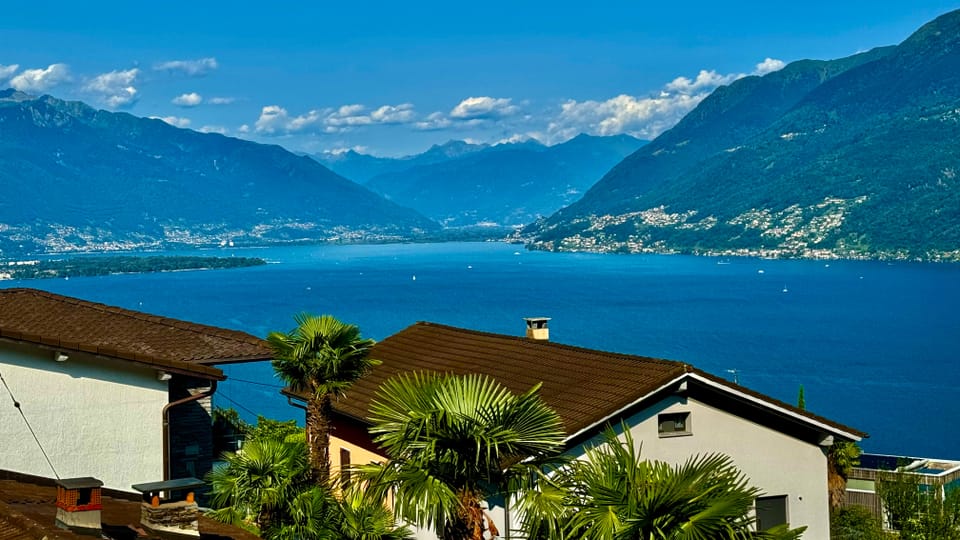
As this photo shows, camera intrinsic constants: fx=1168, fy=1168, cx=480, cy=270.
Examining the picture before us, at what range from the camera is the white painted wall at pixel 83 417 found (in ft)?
43.7

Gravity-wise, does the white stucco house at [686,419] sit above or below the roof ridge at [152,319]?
below

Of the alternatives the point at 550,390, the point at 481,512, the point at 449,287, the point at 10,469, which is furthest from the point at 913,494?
the point at 449,287

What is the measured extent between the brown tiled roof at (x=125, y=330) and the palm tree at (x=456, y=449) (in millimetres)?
5258

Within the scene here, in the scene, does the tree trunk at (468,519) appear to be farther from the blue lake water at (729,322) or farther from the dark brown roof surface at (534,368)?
the blue lake water at (729,322)

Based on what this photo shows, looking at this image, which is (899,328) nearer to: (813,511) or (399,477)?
(813,511)

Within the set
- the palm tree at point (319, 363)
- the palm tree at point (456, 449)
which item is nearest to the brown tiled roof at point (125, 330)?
the palm tree at point (319, 363)

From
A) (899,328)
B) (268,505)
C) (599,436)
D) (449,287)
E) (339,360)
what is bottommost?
(268,505)

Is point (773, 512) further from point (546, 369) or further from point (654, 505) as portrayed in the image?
point (654, 505)

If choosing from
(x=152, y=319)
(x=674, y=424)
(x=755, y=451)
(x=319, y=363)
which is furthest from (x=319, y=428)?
(x=755, y=451)

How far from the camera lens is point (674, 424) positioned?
16344 mm

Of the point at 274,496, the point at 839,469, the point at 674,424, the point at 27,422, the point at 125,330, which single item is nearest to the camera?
the point at 27,422

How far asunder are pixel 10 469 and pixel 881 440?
188 ft

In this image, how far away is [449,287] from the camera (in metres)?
184

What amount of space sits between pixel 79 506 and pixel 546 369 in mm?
9553
